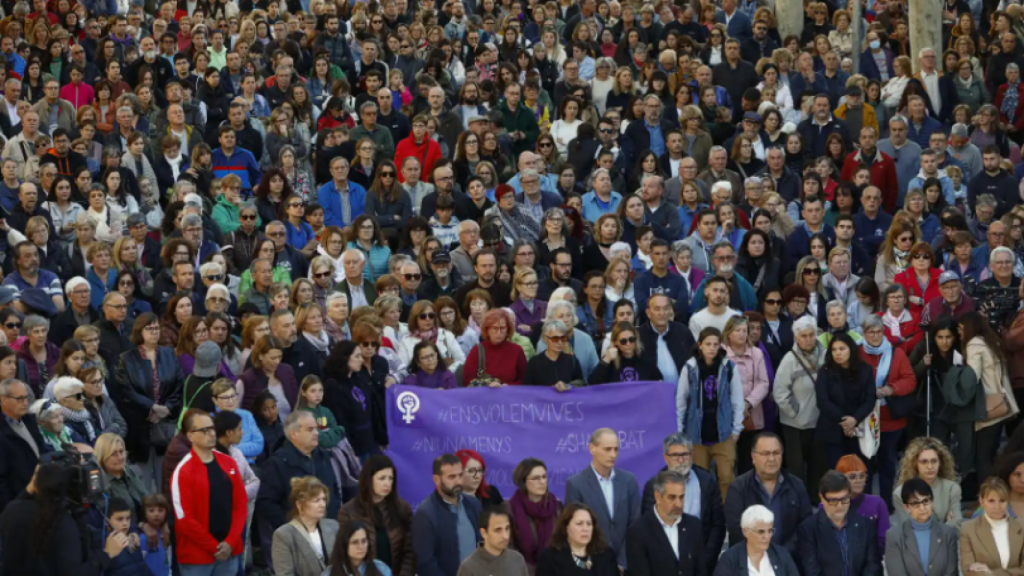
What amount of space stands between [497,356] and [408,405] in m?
0.95

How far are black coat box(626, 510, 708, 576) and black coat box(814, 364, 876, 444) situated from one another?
8.52 ft

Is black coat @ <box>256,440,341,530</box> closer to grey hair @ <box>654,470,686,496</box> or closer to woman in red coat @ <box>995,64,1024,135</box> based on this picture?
grey hair @ <box>654,470,686,496</box>

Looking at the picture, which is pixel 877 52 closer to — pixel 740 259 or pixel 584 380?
pixel 740 259

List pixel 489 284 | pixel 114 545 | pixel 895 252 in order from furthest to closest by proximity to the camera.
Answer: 1. pixel 895 252
2. pixel 489 284
3. pixel 114 545

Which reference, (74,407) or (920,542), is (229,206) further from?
(920,542)

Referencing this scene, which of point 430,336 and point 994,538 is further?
point 430,336

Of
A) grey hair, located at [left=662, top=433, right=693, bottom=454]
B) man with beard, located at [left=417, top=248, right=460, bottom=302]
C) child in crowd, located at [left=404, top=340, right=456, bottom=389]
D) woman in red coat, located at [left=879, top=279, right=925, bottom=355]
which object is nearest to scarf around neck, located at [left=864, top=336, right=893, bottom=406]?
woman in red coat, located at [left=879, top=279, right=925, bottom=355]

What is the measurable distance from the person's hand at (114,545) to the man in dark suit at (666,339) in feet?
16.0

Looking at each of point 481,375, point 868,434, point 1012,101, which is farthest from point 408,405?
point 1012,101

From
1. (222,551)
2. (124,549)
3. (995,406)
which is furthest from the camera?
(995,406)

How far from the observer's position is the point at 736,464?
15180mm

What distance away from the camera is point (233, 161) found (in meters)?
19.3

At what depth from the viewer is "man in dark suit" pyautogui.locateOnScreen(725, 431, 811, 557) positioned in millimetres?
12859

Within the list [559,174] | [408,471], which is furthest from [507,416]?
[559,174]
